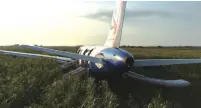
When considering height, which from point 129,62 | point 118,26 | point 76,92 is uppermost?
point 118,26

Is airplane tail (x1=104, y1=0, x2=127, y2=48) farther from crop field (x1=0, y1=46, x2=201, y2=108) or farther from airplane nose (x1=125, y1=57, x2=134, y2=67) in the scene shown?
airplane nose (x1=125, y1=57, x2=134, y2=67)

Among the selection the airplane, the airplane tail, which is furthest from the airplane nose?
the airplane tail

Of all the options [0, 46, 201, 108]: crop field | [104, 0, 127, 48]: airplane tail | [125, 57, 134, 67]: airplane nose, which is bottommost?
[0, 46, 201, 108]: crop field

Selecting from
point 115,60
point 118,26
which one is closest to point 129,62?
point 115,60

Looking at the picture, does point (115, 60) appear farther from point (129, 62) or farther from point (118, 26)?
point (118, 26)

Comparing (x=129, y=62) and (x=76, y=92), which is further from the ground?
(x=129, y=62)

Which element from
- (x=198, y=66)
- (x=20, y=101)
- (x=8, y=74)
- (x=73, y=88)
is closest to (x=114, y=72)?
(x=73, y=88)

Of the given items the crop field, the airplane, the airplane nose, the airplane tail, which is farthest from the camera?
the airplane tail

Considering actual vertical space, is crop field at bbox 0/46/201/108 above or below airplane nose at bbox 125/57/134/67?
below

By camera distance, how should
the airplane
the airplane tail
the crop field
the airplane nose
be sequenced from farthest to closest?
the airplane tail → the airplane → the airplane nose → the crop field

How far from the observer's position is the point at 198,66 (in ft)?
89.0

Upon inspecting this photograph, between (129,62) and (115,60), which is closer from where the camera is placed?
(129,62)

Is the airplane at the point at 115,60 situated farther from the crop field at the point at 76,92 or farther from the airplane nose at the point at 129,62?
the crop field at the point at 76,92

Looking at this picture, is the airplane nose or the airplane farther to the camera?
the airplane
